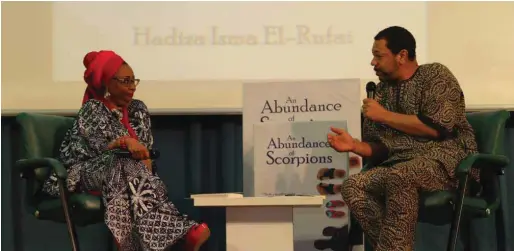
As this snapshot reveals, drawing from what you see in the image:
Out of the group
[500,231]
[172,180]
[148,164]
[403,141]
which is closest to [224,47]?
[172,180]

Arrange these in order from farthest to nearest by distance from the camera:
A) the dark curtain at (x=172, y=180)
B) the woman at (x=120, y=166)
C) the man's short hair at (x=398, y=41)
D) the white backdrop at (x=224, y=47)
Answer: the dark curtain at (x=172, y=180)
the white backdrop at (x=224, y=47)
the man's short hair at (x=398, y=41)
the woman at (x=120, y=166)

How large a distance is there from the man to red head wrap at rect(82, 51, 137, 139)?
2.82 ft

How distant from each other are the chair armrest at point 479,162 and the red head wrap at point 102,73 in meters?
1.21

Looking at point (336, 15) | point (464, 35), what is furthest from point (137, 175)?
point (464, 35)

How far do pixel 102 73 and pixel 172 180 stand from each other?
2.71 feet

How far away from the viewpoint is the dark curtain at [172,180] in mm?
3480

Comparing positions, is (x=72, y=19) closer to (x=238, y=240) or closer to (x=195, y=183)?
(x=195, y=183)

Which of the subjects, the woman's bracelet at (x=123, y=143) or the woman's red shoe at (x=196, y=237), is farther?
the woman's bracelet at (x=123, y=143)

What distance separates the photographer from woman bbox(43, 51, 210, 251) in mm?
2572

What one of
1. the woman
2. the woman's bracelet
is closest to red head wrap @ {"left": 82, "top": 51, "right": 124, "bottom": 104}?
the woman

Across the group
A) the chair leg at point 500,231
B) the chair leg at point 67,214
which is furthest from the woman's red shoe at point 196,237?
the chair leg at point 500,231

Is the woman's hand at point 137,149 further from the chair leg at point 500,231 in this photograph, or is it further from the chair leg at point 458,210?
the chair leg at point 500,231

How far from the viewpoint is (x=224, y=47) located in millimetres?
3391

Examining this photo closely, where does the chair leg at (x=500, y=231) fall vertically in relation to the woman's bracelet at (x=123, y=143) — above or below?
below
